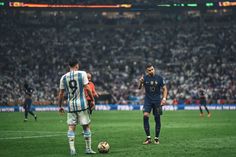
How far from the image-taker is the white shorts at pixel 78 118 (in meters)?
15.2

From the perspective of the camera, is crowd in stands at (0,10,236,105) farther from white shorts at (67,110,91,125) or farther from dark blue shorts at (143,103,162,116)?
white shorts at (67,110,91,125)

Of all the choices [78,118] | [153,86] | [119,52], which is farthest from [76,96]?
[119,52]

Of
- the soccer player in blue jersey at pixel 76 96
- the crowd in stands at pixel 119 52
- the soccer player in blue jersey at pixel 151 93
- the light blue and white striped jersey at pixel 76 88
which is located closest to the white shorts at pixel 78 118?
the soccer player in blue jersey at pixel 76 96

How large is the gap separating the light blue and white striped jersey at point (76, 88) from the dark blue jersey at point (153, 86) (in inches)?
169

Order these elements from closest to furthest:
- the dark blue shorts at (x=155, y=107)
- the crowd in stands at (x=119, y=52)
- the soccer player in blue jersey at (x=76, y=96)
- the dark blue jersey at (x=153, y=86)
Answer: the soccer player in blue jersey at (x=76, y=96) < the dark blue shorts at (x=155, y=107) < the dark blue jersey at (x=153, y=86) < the crowd in stands at (x=119, y=52)

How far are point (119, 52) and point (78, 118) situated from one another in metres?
58.6

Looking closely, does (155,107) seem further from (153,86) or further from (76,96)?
(76,96)

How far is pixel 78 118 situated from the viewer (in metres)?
15.3

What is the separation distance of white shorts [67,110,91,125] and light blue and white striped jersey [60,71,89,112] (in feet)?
0.42

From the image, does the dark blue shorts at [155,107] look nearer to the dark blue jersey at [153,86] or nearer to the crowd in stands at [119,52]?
the dark blue jersey at [153,86]

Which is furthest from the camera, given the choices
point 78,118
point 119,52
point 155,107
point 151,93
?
point 119,52

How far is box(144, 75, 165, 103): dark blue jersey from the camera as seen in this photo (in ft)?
62.4

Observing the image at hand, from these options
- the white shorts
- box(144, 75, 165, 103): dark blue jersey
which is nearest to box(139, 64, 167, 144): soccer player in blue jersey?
box(144, 75, 165, 103): dark blue jersey

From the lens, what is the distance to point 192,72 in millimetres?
66812
